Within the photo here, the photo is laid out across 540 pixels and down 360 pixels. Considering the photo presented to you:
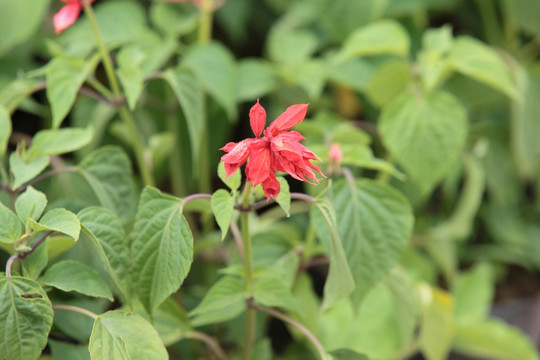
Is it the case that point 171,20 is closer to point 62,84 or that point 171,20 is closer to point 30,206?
point 62,84

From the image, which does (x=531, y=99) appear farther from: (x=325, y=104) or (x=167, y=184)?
(x=167, y=184)

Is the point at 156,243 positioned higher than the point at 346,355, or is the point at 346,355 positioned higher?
the point at 156,243

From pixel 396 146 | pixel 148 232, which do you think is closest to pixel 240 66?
pixel 396 146

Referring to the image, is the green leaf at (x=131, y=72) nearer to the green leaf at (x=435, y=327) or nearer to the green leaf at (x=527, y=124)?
the green leaf at (x=435, y=327)

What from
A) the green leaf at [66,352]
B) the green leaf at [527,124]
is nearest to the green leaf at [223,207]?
the green leaf at [66,352]

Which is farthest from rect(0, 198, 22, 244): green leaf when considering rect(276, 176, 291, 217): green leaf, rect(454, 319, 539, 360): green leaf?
rect(454, 319, 539, 360): green leaf

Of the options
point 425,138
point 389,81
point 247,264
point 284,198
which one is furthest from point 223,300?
point 389,81
